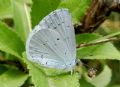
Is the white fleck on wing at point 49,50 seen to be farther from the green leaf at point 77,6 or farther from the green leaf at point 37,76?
the green leaf at point 77,6

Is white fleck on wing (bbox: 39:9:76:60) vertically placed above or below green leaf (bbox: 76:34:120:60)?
above

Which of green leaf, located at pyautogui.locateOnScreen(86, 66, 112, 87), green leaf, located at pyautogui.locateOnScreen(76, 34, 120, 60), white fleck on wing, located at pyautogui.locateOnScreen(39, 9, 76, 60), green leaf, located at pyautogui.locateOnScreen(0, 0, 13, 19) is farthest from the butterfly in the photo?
green leaf, located at pyautogui.locateOnScreen(86, 66, 112, 87)

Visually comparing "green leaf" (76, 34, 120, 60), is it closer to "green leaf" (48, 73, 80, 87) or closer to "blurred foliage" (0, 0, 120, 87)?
"blurred foliage" (0, 0, 120, 87)

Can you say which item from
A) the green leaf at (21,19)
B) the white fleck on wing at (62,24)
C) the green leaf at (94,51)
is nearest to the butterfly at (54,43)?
the white fleck on wing at (62,24)

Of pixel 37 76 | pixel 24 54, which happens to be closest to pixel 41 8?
pixel 24 54

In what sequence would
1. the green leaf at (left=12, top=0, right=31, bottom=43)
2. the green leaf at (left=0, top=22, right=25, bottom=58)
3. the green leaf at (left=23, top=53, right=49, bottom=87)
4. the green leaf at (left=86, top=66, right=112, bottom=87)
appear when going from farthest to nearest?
1. the green leaf at (left=86, top=66, right=112, bottom=87)
2. the green leaf at (left=12, top=0, right=31, bottom=43)
3. the green leaf at (left=0, top=22, right=25, bottom=58)
4. the green leaf at (left=23, top=53, right=49, bottom=87)

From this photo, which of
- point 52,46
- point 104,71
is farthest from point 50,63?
point 104,71

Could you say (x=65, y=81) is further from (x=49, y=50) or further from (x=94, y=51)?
(x=94, y=51)
